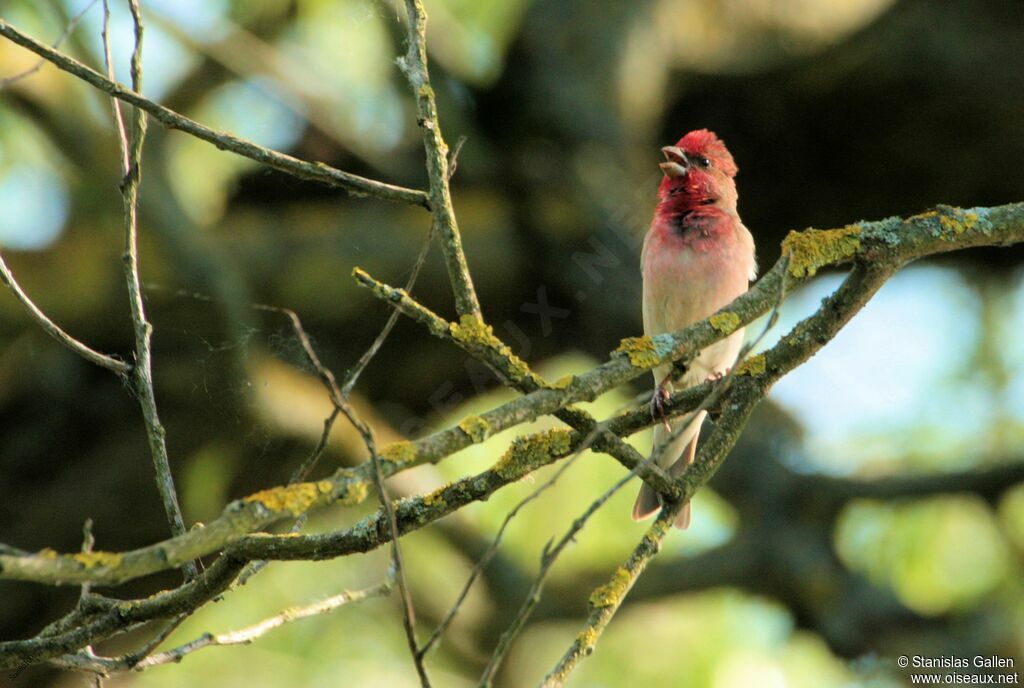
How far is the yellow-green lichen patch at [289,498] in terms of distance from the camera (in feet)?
7.38

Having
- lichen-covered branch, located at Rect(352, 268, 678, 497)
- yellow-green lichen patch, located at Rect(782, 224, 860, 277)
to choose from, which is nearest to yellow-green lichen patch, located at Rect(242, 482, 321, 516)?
lichen-covered branch, located at Rect(352, 268, 678, 497)

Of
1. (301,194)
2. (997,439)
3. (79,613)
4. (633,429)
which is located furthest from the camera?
(997,439)

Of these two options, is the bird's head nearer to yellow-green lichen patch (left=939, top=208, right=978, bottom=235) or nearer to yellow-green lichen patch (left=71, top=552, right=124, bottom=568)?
yellow-green lichen patch (left=939, top=208, right=978, bottom=235)

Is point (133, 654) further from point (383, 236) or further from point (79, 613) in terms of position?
point (383, 236)

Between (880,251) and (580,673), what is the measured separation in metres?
6.75

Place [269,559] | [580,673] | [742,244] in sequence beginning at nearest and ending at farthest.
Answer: [269,559] < [742,244] < [580,673]

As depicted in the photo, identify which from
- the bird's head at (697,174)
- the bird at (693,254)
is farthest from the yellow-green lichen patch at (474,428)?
the bird's head at (697,174)

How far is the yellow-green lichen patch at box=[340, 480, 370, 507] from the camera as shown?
2.39 metres

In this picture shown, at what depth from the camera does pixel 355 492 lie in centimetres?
239

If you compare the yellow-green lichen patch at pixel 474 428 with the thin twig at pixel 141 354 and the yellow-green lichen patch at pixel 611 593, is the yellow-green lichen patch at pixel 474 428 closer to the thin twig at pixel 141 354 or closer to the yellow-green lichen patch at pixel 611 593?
the yellow-green lichen patch at pixel 611 593

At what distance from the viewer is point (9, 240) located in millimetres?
7109

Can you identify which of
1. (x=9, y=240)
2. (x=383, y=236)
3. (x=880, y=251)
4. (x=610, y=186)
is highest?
(x=610, y=186)

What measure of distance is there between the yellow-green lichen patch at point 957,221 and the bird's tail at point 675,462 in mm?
1959

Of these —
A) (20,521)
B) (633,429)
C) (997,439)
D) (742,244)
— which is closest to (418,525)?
(633,429)
